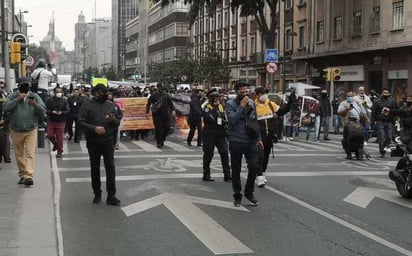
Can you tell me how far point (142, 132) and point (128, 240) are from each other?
586 inches

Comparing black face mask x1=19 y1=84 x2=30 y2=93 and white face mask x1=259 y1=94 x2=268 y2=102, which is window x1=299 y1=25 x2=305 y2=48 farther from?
black face mask x1=19 y1=84 x2=30 y2=93

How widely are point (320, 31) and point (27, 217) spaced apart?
123 feet

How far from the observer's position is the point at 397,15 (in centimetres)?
3303

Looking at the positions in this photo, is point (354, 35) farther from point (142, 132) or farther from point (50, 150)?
point (50, 150)

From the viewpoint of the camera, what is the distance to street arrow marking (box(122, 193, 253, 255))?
6.74m

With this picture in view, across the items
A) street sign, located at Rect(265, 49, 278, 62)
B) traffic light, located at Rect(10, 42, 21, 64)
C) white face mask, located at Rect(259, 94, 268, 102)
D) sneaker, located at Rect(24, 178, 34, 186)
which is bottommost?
sneaker, located at Rect(24, 178, 34, 186)

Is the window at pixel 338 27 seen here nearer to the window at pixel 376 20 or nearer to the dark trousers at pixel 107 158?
the window at pixel 376 20

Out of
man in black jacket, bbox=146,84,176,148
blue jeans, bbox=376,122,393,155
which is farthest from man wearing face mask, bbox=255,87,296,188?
man in black jacket, bbox=146,84,176,148

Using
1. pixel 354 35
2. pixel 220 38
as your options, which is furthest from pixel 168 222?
pixel 220 38

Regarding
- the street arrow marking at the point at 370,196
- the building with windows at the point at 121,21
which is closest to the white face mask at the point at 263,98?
the street arrow marking at the point at 370,196

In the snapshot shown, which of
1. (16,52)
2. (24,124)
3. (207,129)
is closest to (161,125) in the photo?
(16,52)

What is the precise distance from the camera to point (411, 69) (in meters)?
31.9

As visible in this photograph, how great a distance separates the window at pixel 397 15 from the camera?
32656 millimetres

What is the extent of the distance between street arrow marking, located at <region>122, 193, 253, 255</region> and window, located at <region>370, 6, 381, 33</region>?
28156 mm
